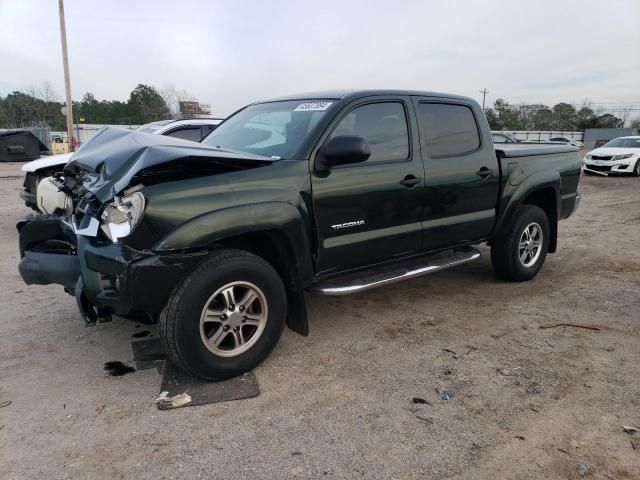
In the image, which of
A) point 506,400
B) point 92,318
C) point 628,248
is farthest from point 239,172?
point 628,248

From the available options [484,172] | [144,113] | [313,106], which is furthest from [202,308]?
[144,113]

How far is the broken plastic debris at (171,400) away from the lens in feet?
9.86

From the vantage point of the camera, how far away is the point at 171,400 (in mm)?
3068

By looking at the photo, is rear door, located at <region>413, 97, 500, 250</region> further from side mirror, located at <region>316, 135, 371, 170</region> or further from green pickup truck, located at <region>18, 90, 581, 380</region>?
side mirror, located at <region>316, 135, 371, 170</region>

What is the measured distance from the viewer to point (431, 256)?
4691mm

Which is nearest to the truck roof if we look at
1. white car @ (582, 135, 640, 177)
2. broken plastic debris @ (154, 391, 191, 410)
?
broken plastic debris @ (154, 391, 191, 410)

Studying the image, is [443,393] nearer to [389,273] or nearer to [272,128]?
[389,273]

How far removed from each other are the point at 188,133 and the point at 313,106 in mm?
4802

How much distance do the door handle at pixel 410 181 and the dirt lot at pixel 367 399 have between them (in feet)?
3.91

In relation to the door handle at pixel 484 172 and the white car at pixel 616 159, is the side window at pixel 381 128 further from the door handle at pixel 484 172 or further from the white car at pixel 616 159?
the white car at pixel 616 159

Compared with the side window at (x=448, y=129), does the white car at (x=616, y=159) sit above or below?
below

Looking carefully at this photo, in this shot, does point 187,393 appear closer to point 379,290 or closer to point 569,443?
point 569,443

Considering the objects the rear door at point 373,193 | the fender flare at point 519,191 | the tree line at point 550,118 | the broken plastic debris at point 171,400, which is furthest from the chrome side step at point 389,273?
the tree line at point 550,118

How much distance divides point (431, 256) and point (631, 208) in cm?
871
